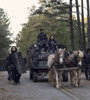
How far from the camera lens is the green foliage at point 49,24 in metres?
38.3

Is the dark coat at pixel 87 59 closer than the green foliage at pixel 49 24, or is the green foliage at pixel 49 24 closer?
the dark coat at pixel 87 59

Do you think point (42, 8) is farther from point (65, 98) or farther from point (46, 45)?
point (65, 98)

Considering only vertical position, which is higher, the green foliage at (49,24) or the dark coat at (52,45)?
the green foliage at (49,24)

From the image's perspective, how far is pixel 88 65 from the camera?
81.3 ft

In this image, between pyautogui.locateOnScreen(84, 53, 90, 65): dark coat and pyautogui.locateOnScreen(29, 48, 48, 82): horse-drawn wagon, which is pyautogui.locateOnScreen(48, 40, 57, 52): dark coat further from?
pyautogui.locateOnScreen(84, 53, 90, 65): dark coat

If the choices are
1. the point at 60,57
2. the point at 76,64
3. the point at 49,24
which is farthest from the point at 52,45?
the point at 49,24

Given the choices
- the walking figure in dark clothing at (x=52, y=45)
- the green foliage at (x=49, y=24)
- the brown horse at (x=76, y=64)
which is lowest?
the brown horse at (x=76, y=64)

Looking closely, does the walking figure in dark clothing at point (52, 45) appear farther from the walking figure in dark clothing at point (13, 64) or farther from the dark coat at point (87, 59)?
the walking figure in dark clothing at point (13, 64)

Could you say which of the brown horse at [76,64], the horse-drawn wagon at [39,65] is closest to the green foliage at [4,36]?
the horse-drawn wagon at [39,65]

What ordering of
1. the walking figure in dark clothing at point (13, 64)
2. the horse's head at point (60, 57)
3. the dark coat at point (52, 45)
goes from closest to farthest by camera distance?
1. the horse's head at point (60, 57)
2. the walking figure in dark clothing at point (13, 64)
3. the dark coat at point (52, 45)

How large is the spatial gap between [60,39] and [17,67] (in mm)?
39609

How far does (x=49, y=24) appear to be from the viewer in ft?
134

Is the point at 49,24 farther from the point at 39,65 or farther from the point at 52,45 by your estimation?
the point at 39,65

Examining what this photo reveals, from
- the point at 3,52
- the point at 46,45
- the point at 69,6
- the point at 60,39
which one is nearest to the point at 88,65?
the point at 46,45
